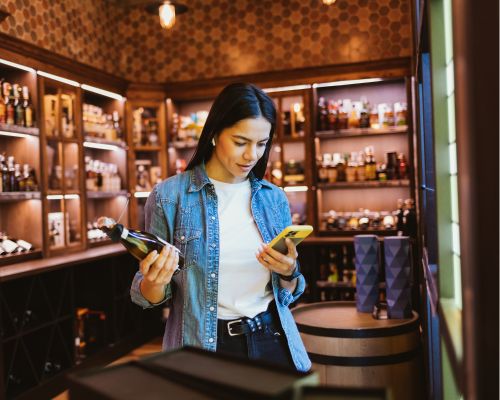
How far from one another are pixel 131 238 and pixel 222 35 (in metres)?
5.36

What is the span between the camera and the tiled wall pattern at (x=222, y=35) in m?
5.79

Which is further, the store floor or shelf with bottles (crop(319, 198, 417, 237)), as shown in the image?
shelf with bottles (crop(319, 198, 417, 237))

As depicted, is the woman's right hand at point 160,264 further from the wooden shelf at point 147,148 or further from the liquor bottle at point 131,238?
the wooden shelf at point 147,148

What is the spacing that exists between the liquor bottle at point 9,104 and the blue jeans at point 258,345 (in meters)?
3.38

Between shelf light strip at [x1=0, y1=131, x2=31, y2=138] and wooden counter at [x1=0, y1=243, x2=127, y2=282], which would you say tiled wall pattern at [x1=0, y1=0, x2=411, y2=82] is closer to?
shelf light strip at [x1=0, y1=131, x2=31, y2=138]

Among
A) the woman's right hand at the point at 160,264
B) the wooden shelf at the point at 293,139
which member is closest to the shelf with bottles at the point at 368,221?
the wooden shelf at the point at 293,139

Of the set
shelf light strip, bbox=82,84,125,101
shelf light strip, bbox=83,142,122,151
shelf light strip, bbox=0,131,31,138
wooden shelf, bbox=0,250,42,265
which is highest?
shelf light strip, bbox=82,84,125,101

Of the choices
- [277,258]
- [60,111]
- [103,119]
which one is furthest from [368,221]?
[277,258]

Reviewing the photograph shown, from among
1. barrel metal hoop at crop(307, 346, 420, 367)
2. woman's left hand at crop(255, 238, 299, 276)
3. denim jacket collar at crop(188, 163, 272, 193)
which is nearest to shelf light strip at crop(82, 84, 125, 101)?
barrel metal hoop at crop(307, 346, 420, 367)

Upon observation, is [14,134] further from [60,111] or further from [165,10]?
[165,10]

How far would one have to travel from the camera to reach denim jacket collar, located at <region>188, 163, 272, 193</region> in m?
1.87

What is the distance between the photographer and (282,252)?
5.66 feet

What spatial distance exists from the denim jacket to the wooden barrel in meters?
0.99

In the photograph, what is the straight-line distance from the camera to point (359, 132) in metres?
5.59
